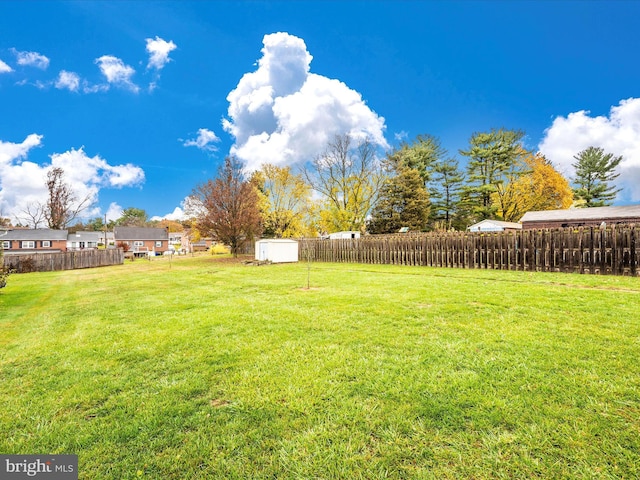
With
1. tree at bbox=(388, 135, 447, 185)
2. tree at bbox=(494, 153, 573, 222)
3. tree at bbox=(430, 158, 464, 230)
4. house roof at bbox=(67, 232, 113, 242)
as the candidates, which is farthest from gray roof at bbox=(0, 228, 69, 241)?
tree at bbox=(494, 153, 573, 222)

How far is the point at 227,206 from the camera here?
77.4 ft

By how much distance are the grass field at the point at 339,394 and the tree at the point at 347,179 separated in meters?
26.2

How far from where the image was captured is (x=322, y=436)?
193 centimetres

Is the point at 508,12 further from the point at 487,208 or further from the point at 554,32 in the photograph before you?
the point at 487,208

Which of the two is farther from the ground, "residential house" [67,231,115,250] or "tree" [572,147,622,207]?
"tree" [572,147,622,207]

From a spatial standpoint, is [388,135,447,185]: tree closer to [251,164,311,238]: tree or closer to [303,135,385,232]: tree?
[303,135,385,232]: tree

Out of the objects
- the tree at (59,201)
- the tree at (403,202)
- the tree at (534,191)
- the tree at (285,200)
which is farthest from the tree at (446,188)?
the tree at (59,201)

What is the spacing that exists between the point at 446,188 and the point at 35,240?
6561cm

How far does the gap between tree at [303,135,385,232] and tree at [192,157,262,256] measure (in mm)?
9554

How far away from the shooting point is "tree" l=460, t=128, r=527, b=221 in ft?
102

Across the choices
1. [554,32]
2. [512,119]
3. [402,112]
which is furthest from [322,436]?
[512,119]

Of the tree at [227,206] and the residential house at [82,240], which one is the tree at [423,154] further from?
the residential house at [82,240]

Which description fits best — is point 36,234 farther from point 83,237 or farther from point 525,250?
point 525,250

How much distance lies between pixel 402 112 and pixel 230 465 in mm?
32160
